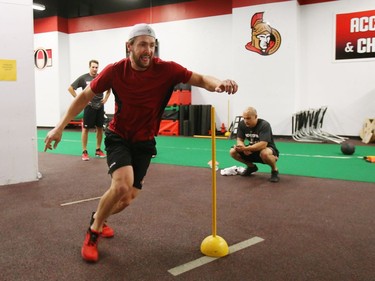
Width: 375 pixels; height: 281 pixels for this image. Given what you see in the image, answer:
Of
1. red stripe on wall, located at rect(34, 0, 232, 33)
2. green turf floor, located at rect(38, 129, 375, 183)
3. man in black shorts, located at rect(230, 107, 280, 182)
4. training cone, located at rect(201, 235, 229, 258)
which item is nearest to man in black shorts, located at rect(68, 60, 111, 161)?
green turf floor, located at rect(38, 129, 375, 183)

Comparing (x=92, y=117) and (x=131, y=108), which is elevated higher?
(x=131, y=108)

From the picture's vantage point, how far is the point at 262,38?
10.2 metres

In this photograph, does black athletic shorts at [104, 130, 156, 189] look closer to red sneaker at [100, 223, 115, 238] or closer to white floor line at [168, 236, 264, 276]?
red sneaker at [100, 223, 115, 238]

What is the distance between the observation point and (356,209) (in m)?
3.56

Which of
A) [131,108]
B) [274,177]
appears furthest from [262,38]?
[131,108]

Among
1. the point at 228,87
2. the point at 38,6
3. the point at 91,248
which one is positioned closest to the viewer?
the point at 228,87

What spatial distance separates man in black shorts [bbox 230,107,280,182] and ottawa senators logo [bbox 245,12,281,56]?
5.69m

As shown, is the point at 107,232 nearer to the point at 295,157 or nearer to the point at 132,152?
the point at 132,152

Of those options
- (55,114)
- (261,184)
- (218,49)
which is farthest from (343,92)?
(55,114)

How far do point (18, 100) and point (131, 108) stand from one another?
9.40ft

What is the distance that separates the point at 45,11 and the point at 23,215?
39.6 ft

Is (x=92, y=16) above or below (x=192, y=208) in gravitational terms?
above

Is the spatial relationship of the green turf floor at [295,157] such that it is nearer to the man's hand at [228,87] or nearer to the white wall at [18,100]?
the white wall at [18,100]

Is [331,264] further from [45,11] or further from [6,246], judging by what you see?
[45,11]
